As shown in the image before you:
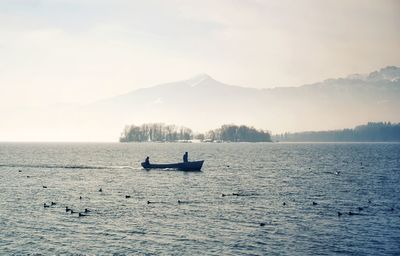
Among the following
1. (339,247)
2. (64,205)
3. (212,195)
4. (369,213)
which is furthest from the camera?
(212,195)

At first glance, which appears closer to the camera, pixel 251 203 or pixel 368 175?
pixel 251 203

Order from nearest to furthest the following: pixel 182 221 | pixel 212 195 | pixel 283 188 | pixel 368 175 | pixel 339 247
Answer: pixel 339 247
pixel 182 221
pixel 212 195
pixel 283 188
pixel 368 175

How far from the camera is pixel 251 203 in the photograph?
231 ft

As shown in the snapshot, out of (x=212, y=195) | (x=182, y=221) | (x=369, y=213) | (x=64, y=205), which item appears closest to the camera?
(x=182, y=221)

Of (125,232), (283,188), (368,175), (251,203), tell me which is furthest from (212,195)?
(368,175)

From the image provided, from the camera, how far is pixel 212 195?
258 ft

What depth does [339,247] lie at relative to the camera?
44.9 meters

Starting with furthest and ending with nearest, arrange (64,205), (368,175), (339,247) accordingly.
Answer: (368,175), (64,205), (339,247)

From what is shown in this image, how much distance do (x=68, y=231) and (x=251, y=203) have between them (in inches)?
1131

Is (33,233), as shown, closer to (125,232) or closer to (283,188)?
(125,232)

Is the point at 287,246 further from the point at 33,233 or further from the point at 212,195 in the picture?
the point at 212,195

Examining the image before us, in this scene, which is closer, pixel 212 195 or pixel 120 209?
pixel 120 209

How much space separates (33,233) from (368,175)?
3560 inches

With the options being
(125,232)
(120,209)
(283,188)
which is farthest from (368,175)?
(125,232)
